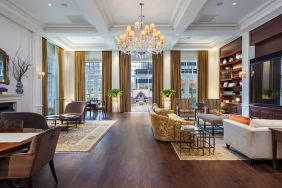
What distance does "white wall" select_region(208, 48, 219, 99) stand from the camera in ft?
44.2

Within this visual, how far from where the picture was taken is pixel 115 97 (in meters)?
13.8

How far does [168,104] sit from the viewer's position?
1356 cm

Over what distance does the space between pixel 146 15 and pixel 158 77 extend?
19.8ft

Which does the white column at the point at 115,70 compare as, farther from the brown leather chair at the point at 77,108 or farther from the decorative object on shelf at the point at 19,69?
the decorative object on shelf at the point at 19,69

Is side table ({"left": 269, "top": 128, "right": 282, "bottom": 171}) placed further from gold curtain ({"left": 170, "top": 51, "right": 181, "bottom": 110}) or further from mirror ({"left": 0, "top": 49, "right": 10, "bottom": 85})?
gold curtain ({"left": 170, "top": 51, "right": 181, "bottom": 110})

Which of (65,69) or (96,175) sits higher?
(65,69)

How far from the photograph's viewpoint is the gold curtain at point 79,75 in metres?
14.0

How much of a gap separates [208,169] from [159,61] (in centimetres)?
1047

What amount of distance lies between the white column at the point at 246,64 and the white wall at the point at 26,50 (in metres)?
8.34

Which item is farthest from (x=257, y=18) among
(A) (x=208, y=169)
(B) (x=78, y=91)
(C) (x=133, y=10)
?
(B) (x=78, y=91)

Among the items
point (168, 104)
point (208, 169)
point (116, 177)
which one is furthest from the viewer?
point (168, 104)

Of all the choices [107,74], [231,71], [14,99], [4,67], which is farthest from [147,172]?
[107,74]

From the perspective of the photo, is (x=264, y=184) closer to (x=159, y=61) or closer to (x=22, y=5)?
(x=22, y=5)

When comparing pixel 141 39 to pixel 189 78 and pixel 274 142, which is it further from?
pixel 189 78
